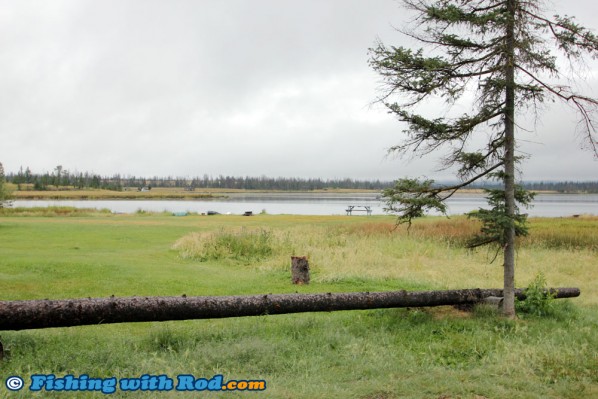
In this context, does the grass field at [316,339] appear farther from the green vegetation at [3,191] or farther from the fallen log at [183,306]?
the green vegetation at [3,191]

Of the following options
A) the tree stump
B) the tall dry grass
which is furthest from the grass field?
the tree stump

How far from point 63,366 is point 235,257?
521 inches

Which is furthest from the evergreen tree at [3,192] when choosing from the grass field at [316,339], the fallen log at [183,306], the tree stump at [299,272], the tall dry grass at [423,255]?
the fallen log at [183,306]

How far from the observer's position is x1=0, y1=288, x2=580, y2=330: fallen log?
7.29 meters

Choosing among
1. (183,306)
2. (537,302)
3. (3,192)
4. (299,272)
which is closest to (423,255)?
(299,272)

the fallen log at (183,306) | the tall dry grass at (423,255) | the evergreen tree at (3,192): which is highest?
the evergreen tree at (3,192)

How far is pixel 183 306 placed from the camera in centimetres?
824

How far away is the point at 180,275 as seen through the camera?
49.7ft

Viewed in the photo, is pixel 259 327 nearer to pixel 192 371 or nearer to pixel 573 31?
pixel 192 371

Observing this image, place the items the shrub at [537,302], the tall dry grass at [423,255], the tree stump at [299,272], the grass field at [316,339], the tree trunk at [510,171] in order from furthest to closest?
the tall dry grass at [423,255], the tree stump at [299,272], the shrub at [537,302], the tree trunk at [510,171], the grass field at [316,339]

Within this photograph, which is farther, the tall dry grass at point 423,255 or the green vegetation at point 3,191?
the green vegetation at point 3,191

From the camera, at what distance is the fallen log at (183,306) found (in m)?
7.29

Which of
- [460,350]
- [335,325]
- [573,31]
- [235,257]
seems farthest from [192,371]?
[235,257]

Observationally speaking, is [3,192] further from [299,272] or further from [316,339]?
[316,339]
